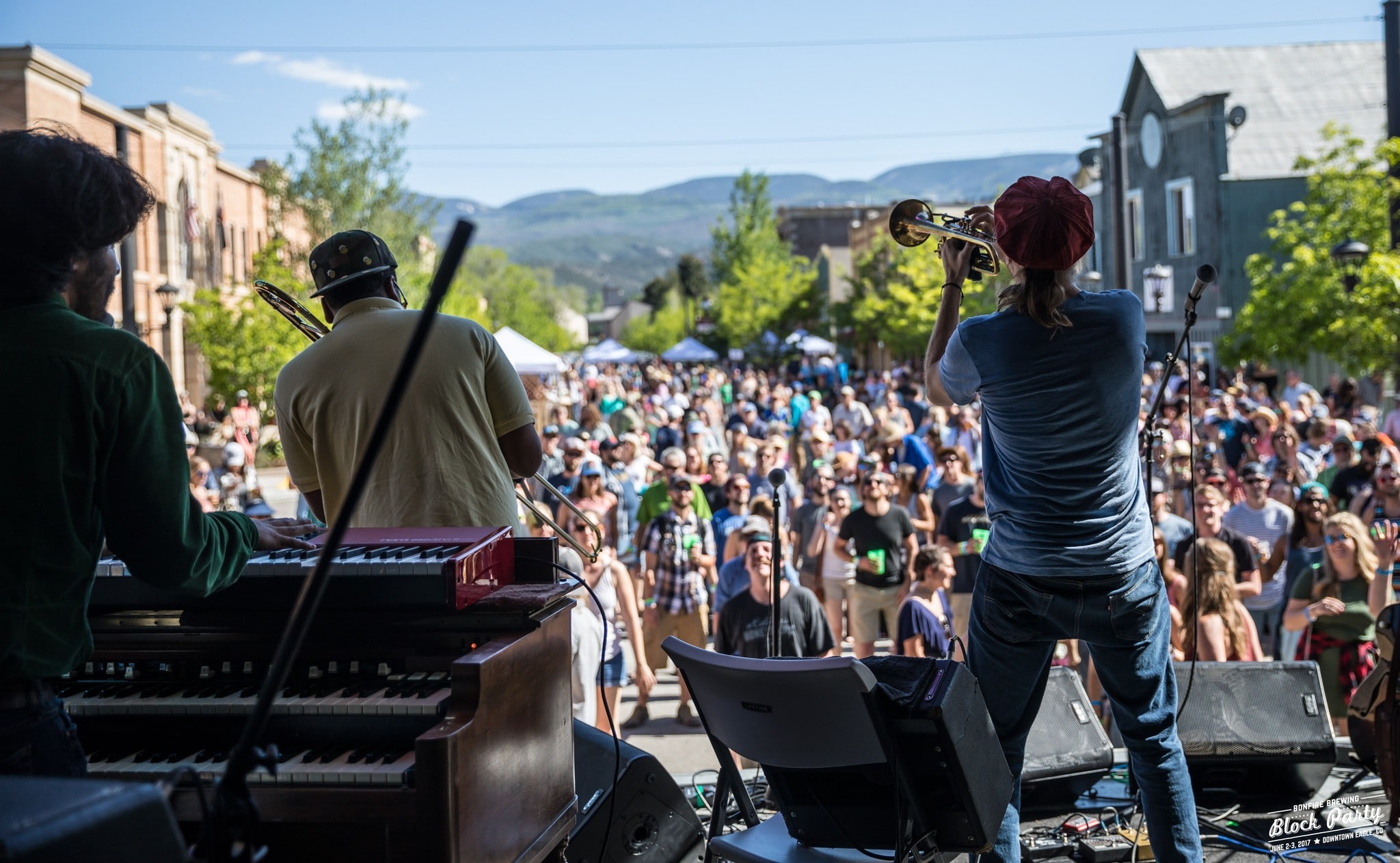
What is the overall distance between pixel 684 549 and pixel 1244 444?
8772 millimetres

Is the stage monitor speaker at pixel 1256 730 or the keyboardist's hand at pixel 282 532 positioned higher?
the keyboardist's hand at pixel 282 532

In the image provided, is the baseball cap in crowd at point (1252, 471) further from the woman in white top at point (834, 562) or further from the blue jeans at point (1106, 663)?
the blue jeans at point (1106, 663)

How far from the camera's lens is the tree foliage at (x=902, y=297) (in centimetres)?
3897

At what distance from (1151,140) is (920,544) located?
27917 mm

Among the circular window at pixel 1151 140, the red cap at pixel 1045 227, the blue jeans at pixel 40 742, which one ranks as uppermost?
the circular window at pixel 1151 140

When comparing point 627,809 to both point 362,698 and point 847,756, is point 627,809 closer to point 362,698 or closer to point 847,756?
point 847,756

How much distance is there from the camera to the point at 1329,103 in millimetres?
33500

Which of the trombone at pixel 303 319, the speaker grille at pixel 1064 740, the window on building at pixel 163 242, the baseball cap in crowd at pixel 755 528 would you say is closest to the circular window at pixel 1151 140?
the baseball cap in crowd at pixel 755 528

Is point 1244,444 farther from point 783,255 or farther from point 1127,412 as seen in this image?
point 783,255

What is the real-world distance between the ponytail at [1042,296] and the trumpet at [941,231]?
17 centimetres

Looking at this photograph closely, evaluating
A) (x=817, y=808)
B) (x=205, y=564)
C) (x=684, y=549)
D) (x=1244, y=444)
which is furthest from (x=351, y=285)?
(x=1244, y=444)

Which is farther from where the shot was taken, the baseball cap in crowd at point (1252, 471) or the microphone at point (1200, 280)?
the baseball cap in crowd at point (1252, 471)

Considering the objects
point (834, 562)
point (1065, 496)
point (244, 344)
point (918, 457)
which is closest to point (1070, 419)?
point (1065, 496)

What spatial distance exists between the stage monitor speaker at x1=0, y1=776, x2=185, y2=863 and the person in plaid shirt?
7.60 metres
